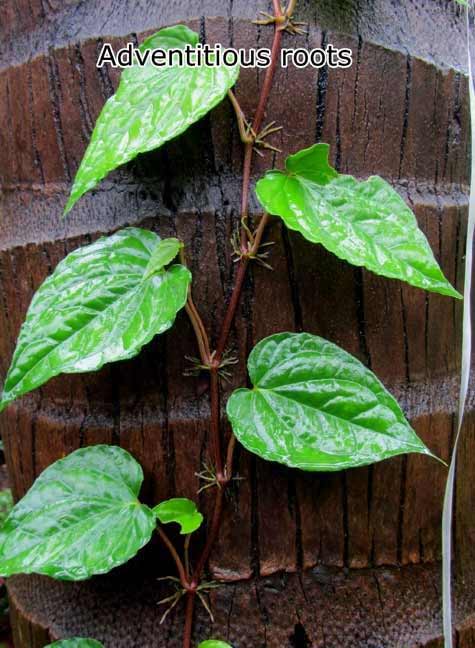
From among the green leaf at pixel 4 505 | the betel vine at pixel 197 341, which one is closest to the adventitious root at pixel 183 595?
the betel vine at pixel 197 341

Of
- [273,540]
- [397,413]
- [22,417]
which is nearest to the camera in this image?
[397,413]

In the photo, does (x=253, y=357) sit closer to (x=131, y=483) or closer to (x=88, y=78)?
(x=131, y=483)

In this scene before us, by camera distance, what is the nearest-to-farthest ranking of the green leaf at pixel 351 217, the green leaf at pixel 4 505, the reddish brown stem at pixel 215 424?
1. the green leaf at pixel 351 217
2. the reddish brown stem at pixel 215 424
3. the green leaf at pixel 4 505

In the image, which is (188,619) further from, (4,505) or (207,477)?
(4,505)

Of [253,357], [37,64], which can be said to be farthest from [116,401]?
[37,64]

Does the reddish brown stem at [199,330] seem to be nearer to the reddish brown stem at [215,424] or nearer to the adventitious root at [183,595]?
the reddish brown stem at [215,424]

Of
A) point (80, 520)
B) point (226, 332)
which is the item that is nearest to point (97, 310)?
point (226, 332)

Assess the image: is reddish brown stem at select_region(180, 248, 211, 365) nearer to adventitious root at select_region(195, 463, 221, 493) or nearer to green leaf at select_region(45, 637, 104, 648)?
adventitious root at select_region(195, 463, 221, 493)

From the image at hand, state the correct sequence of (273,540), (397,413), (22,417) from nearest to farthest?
(397,413) → (273,540) → (22,417)
